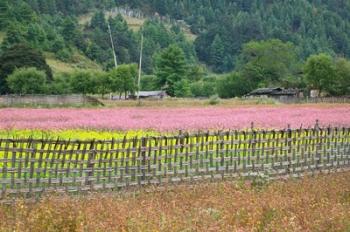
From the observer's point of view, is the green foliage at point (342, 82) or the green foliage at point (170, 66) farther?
the green foliage at point (170, 66)

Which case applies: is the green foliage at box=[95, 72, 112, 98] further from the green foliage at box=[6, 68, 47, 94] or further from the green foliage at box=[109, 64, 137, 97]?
the green foliage at box=[6, 68, 47, 94]

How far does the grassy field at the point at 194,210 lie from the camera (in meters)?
11.4

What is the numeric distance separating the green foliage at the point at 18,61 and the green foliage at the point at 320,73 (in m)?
46.8

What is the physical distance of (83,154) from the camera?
16.4 m

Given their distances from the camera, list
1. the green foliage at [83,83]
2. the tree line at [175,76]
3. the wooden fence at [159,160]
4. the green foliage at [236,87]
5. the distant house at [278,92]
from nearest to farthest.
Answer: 1. the wooden fence at [159,160]
2. the tree line at [175,76]
3. the green foliage at [83,83]
4. the distant house at [278,92]
5. the green foliage at [236,87]

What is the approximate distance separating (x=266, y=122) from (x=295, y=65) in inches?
5439

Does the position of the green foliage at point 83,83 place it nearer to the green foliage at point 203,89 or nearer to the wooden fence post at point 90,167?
the green foliage at point 203,89

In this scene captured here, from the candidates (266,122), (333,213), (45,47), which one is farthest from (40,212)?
(45,47)

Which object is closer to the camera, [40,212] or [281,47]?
[40,212]

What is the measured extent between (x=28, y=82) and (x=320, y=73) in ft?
171

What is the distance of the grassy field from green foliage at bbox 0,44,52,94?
96.2 metres

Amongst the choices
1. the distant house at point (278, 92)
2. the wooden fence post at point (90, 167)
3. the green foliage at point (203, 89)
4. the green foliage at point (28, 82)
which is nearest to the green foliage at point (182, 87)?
the distant house at point (278, 92)

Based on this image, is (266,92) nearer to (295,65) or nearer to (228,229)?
(295,65)

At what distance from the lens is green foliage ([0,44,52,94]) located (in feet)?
366
